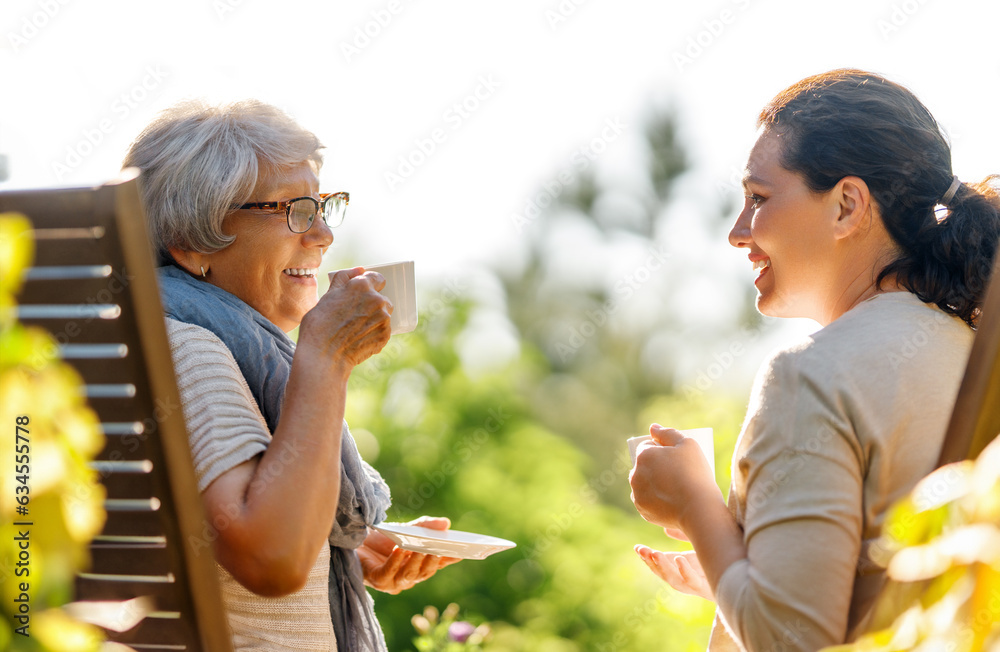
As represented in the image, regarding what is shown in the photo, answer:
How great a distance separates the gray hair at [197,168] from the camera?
2.20 metres

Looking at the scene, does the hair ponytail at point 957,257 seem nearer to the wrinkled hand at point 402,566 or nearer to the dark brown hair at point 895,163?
the dark brown hair at point 895,163

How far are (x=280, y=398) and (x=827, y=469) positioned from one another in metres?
1.29

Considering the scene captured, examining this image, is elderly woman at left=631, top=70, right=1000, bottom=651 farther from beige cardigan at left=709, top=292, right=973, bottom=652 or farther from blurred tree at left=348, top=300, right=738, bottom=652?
blurred tree at left=348, top=300, right=738, bottom=652

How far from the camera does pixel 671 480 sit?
1.75m

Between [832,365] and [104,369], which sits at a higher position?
[104,369]

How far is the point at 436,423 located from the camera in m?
8.93

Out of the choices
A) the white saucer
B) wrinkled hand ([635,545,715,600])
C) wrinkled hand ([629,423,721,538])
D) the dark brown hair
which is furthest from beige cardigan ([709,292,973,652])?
the white saucer

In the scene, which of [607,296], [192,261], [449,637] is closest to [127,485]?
[192,261]

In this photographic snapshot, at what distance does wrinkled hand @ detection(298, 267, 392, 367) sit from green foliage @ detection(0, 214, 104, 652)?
3.48ft

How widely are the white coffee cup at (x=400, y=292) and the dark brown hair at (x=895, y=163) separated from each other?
1.00 m

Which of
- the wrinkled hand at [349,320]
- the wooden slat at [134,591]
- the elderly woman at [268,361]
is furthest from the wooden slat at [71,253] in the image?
the wrinkled hand at [349,320]

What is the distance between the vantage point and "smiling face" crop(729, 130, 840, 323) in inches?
75.8

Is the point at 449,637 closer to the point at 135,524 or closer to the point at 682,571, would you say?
the point at 682,571

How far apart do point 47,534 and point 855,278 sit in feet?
5.55
